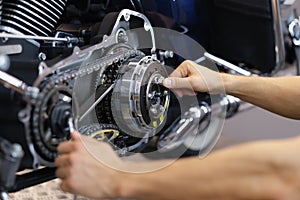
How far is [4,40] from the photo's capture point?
889mm

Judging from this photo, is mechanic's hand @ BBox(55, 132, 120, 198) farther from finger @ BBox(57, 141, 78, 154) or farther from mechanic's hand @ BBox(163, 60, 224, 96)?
mechanic's hand @ BBox(163, 60, 224, 96)

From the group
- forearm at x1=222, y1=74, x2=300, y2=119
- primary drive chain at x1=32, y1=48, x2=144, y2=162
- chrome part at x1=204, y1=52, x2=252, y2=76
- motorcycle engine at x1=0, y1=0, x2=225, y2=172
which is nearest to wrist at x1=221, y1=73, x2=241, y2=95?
forearm at x1=222, y1=74, x2=300, y2=119

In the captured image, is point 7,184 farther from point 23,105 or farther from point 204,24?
point 204,24

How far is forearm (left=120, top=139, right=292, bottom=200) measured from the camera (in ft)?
1.90

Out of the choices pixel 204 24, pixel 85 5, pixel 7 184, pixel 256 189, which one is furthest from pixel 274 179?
pixel 204 24

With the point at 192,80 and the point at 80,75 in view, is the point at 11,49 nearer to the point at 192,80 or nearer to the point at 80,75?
the point at 80,75

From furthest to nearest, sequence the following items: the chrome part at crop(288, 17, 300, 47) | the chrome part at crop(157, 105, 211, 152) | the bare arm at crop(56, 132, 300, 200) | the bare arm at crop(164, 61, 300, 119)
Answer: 1. the chrome part at crop(288, 17, 300, 47)
2. the chrome part at crop(157, 105, 211, 152)
3. the bare arm at crop(164, 61, 300, 119)
4. the bare arm at crop(56, 132, 300, 200)

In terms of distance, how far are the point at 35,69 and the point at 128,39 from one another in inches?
9.2

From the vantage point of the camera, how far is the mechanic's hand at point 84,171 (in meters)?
0.67

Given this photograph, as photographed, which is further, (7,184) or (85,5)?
(85,5)

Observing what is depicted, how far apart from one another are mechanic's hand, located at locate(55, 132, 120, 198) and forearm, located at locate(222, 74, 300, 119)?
439 millimetres

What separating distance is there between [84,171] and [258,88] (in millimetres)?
523

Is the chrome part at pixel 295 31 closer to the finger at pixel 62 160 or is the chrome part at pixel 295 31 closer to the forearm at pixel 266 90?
the forearm at pixel 266 90

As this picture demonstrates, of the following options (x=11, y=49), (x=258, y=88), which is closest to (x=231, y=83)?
(x=258, y=88)
